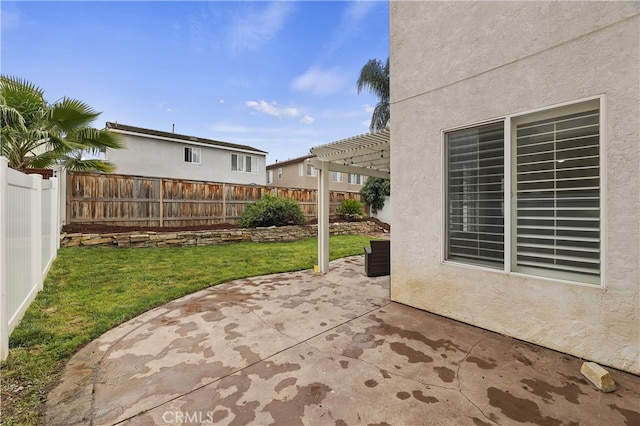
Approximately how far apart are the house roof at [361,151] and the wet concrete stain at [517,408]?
378 centimetres

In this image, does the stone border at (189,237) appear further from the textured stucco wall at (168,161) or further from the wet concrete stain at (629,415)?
the wet concrete stain at (629,415)

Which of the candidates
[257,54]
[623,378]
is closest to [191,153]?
[257,54]

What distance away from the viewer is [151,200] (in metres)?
10.4

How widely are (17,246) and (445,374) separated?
16.3ft

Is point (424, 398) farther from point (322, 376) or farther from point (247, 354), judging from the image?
point (247, 354)

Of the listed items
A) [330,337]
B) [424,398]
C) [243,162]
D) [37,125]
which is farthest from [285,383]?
[243,162]

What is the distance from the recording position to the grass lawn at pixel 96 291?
2.32 m

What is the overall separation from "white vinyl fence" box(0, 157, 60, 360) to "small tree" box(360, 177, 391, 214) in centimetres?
1593

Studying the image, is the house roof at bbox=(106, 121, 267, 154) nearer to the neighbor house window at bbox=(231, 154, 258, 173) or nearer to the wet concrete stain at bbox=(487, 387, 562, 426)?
the neighbor house window at bbox=(231, 154, 258, 173)

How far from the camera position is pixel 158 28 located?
7090 millimetres

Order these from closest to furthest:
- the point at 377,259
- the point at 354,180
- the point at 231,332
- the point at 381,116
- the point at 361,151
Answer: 1. the point at 231,332
2. the point at 361,151
3. the point at 377,259
4. the point at 381,116
5. the point at 354,180

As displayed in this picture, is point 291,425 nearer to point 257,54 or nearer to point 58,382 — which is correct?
point 58,382

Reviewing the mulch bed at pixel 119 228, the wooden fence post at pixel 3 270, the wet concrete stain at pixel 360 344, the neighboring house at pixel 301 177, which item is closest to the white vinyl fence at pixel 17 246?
the wooden fence post at pixel 3 270

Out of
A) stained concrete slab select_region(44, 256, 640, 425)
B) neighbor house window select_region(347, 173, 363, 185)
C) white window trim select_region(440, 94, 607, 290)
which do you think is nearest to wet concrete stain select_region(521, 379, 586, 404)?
stained concrete slab select_region(44, 256, 640, 425)
